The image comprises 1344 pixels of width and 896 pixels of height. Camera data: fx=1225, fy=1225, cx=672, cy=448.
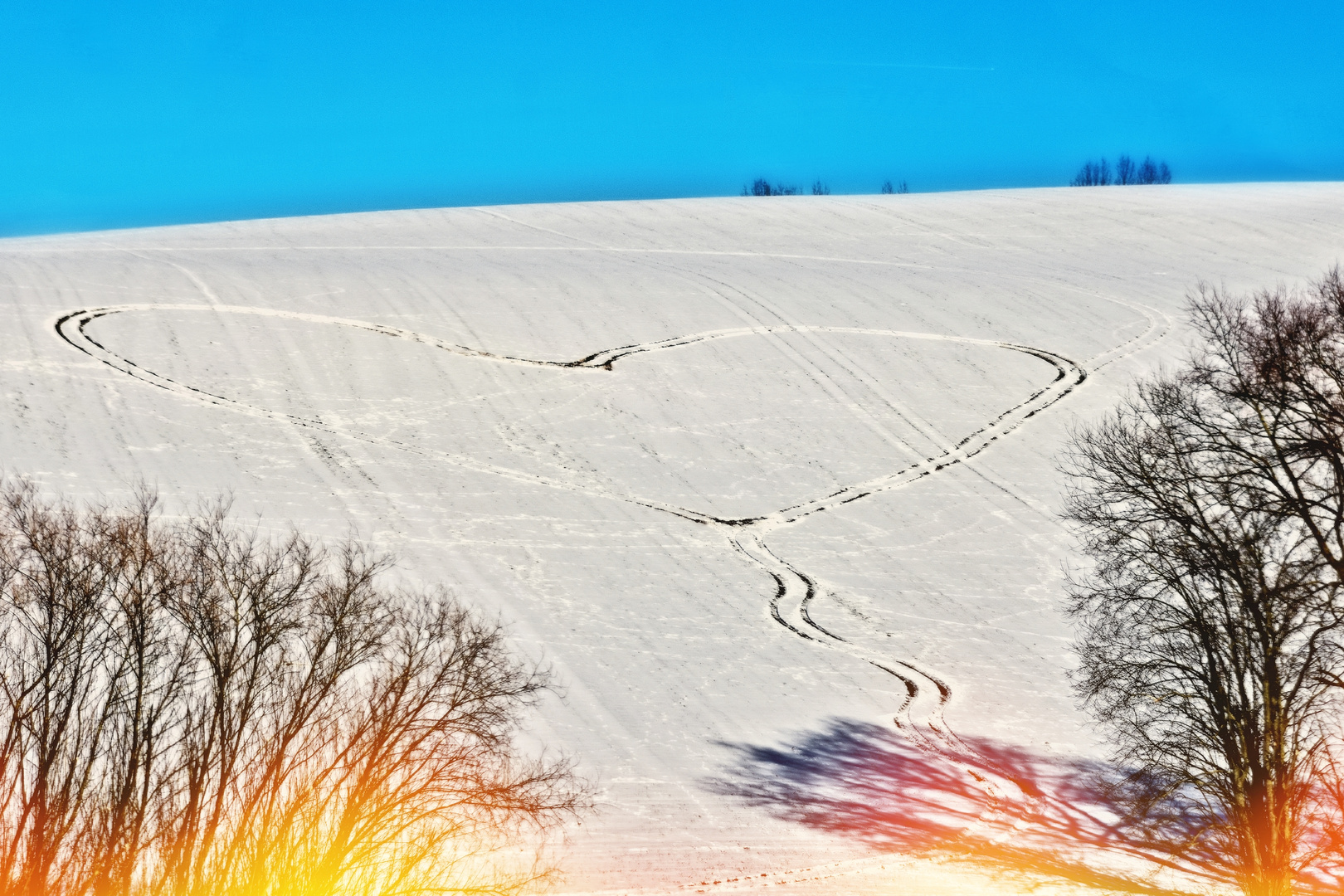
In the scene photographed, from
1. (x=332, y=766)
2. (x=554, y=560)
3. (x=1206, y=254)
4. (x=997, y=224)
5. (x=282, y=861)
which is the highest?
(x=997, y=224)

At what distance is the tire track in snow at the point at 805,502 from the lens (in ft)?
85.1

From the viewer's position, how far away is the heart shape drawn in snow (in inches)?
1553

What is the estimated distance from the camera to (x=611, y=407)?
149 feet

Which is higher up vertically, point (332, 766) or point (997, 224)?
point (997, 224)

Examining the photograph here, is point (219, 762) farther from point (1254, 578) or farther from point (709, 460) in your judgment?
point (709, 460)

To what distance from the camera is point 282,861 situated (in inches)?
665

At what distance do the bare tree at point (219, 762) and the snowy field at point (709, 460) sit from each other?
7.84ft

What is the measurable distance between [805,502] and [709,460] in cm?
411

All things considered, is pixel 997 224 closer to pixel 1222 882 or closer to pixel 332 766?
pixel 1222 882

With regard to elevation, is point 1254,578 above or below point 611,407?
below

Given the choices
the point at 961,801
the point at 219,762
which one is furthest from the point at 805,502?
the point at 219,762

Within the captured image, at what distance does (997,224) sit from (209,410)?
2076 inches

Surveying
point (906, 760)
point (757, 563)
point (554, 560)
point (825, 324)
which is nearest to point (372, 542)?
point (554, 560)

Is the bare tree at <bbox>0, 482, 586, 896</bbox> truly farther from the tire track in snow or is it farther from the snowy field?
the tire track in snow
